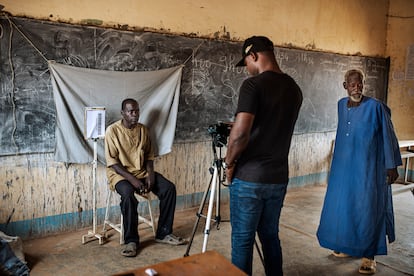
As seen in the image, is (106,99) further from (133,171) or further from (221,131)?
(221,131)

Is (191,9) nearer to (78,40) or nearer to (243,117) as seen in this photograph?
(78,40)

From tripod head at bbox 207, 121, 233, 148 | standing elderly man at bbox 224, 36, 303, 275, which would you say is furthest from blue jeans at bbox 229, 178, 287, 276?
tripod head at bbox 207, 121, 233, 148

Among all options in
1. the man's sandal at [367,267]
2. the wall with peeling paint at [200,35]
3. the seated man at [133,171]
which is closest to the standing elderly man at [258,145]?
the man's sandal at [367,267]

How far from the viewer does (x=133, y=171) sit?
137 inches

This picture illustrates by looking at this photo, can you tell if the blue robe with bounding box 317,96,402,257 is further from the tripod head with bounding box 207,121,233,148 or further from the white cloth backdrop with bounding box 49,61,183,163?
the white cloth backdrop with bounding box 49,61,183,163

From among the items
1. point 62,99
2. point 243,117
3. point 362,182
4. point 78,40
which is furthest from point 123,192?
point 362,182

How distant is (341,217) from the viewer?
3070mm

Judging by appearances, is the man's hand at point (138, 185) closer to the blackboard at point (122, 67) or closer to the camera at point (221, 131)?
the blackboard at point (122, 67)

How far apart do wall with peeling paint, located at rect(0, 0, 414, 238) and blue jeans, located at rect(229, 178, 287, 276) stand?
6.51 ft

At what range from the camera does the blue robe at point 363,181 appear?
290 cm

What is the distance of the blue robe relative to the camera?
2.90 m

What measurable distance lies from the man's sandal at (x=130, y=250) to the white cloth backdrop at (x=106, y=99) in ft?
2.85

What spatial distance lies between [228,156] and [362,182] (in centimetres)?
138

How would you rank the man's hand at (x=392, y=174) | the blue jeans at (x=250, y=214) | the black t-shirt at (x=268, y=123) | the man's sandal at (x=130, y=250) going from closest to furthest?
the black t-shirt at (x=268, y=123)
the blue jeans at (x=250, y=214)
the man's hand at (x=392, y=174)
the man's sandal at (x=130, y=250)
